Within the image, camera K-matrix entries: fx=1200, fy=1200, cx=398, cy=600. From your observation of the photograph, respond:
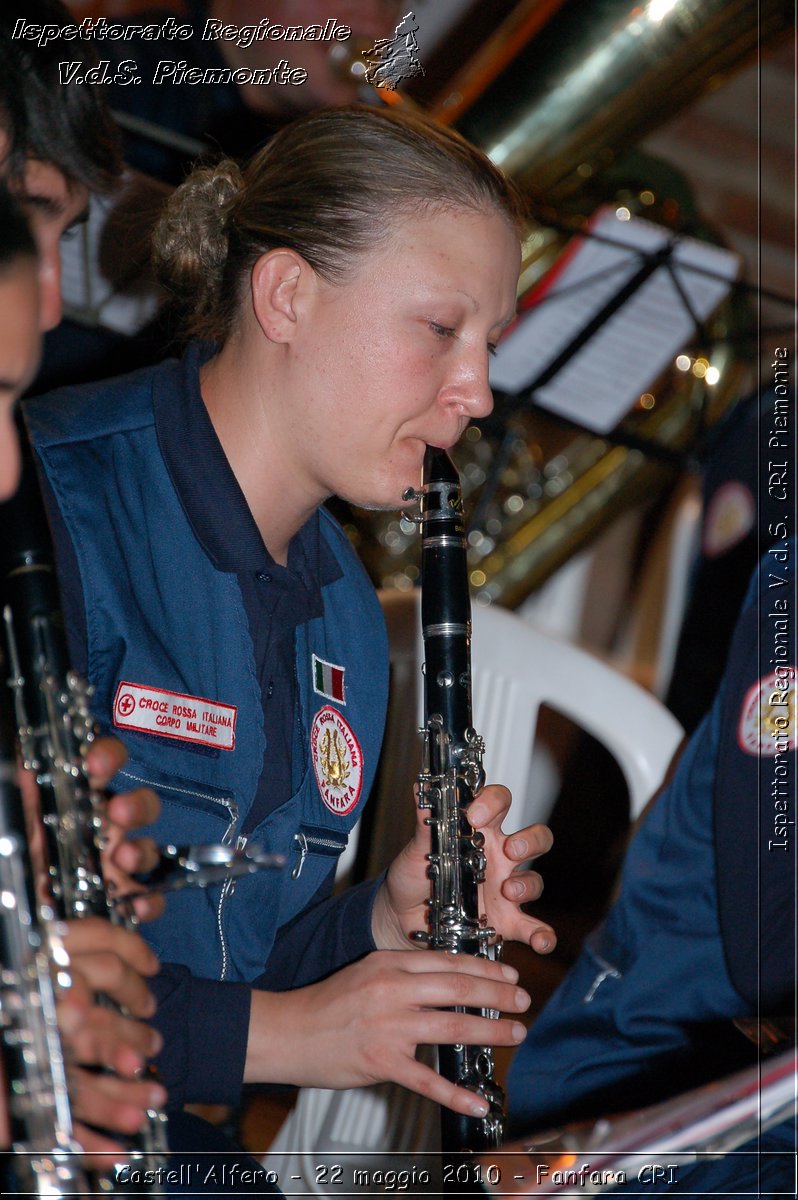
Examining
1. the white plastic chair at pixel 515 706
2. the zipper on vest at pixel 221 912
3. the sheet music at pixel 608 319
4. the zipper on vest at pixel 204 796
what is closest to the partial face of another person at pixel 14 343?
the zipper on vest at pixel 204 796

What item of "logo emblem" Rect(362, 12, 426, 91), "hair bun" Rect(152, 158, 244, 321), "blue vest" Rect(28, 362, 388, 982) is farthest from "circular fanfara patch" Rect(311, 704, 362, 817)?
"logo emblem" Rect(362, 12, 426, 91)

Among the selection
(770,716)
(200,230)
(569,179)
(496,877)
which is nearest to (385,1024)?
(496,877)

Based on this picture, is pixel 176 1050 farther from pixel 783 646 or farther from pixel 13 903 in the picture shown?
pixel 783 646

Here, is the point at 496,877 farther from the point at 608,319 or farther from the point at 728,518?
the point at 608,319

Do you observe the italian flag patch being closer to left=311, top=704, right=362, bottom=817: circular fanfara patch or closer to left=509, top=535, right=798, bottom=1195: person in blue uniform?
left=311, top=704, right=362, bottom=817: circular fanfara patch

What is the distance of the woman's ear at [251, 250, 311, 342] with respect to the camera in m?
1.02

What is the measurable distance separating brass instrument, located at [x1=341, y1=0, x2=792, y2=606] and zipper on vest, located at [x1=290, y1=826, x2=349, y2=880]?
87 cm

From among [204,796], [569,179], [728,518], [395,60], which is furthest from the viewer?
[569,179]

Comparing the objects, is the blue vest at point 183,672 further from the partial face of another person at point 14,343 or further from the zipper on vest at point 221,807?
the partial face of another person at point 14,343

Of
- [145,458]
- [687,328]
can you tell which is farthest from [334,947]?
[687,328]

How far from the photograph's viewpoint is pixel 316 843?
1.10 meters

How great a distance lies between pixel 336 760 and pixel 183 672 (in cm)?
22

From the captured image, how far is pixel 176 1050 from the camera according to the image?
843 millimetres

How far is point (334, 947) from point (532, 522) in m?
1.44
